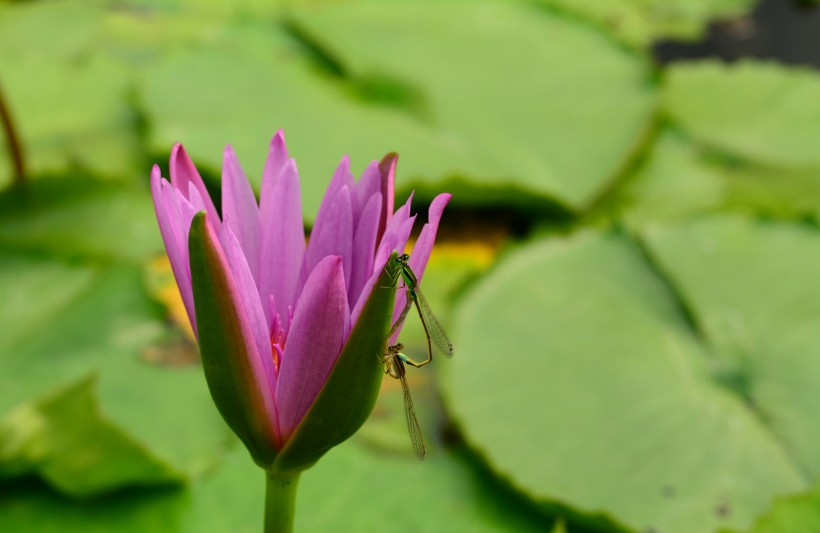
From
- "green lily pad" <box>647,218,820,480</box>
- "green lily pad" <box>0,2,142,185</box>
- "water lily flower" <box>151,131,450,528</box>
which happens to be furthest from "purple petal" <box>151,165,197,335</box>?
"green lily pad" <box>0,2,142,185</box>

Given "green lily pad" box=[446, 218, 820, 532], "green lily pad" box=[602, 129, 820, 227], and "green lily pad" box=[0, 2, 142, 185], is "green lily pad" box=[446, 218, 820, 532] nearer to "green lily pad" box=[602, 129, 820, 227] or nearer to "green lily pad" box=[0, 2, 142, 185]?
"green lily pad" box=[602, 129, 820, 227]

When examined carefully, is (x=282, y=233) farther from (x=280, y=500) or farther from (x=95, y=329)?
(x=95, y=329)

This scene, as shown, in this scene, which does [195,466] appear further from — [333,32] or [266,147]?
[333,32]

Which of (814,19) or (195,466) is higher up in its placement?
(814,19)

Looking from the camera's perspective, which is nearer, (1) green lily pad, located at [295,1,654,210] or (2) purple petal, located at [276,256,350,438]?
(2) purple petal, located at [276,256,350,438]

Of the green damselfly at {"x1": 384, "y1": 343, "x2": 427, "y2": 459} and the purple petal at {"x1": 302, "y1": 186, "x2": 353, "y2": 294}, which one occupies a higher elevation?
the purple petal at {"x1": 302, "y1": 186, "x2": 353, "y2": 294}

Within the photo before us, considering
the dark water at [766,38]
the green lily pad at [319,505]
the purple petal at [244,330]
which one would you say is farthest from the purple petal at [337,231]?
the dark water at [766,38]

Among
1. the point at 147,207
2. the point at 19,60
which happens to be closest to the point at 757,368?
the point at 147,207
